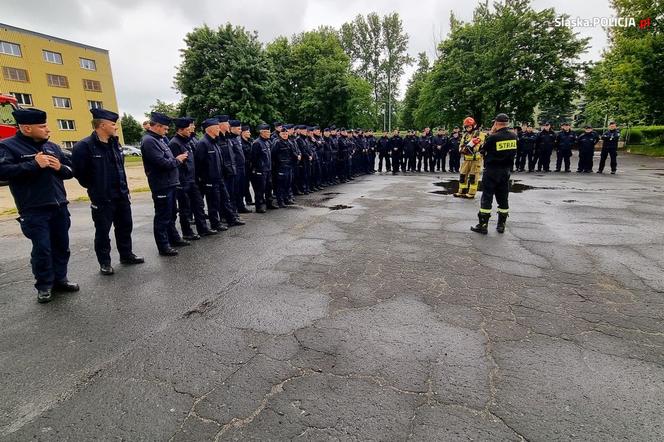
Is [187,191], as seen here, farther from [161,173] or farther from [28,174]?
[28,174]

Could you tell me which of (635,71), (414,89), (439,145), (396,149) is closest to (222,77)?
(396,149)

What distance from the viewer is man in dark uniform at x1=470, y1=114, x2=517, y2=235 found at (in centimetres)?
625

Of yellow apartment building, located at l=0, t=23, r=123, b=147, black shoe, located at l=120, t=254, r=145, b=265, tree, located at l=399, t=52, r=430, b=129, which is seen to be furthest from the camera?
tree, located at l=399, t=52, r=430, b=129

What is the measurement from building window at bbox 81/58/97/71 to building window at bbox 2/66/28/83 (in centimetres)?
671

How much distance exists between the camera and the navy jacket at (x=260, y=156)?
27.2ft

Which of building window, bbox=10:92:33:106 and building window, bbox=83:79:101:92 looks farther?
building window, bbox=83:79:101:92

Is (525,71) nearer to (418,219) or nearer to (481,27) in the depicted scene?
(481,27)

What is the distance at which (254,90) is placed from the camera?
28781mm

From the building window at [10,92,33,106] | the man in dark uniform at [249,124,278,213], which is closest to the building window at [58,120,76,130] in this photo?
the building window at [10,92,33,106]

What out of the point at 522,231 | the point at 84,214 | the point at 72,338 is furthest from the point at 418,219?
the point at 84,214

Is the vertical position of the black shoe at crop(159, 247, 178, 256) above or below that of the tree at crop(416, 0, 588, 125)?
below

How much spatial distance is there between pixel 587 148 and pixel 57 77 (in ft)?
Result: 164

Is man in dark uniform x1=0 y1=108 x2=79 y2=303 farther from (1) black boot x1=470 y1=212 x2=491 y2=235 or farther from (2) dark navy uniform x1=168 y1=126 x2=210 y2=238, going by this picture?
(1) black boot x1=470 y1=212 x2=491 y2=235

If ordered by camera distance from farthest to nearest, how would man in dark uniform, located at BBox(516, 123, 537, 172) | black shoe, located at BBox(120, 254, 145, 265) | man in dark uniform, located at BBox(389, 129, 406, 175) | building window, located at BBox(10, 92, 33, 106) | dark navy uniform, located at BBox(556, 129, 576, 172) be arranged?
building window, located at BBox(10, 92, 33, 106) < man in dark uniform, located at BBox(389, 129, 406, 175) < man in dark uniform, located at BBox(516, 123, 537, 172) < dark navy uniform, located at BBox(556, 129, 576, 172) < black shoe, located at BBox(120, 254, 145, 265)
